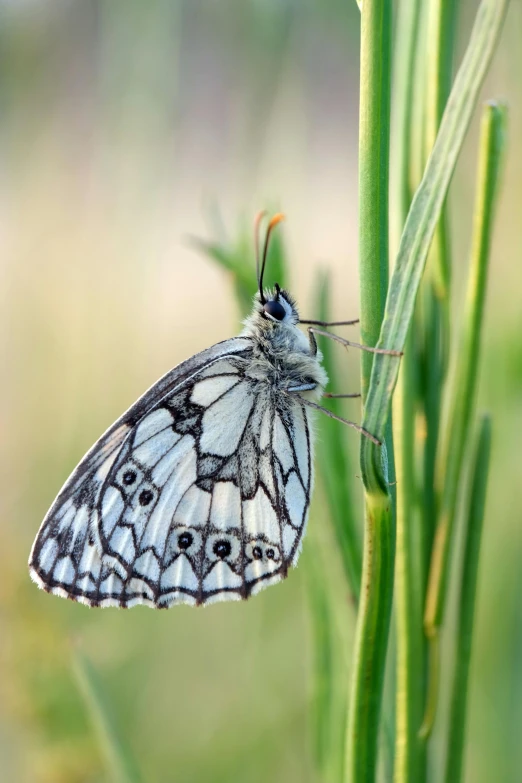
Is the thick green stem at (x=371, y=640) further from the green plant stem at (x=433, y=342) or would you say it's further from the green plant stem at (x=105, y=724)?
the green plant stem at (x=105, y=724)

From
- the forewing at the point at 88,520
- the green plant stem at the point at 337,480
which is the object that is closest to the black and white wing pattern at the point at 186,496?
the forewing at the point at 88,520

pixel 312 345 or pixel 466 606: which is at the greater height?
pixel 312 345

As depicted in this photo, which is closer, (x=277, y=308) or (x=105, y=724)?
(x=105, y=724)

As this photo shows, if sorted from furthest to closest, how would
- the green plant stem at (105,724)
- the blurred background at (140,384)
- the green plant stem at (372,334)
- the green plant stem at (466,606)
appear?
the blurred background at (140,384) < the green plant stem at (105,724) < the green plant stem at (466,606) < the green plant stem at (372,334)

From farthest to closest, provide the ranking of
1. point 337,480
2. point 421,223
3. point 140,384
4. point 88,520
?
point 140,384, point 88,520, point 337,480, point 421,223

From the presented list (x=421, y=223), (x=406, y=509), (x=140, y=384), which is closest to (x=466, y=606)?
(x=406, y=509)

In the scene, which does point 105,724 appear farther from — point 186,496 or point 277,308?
point 277,308
